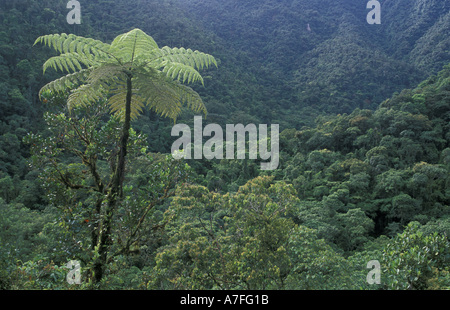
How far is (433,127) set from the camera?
79.9 ft

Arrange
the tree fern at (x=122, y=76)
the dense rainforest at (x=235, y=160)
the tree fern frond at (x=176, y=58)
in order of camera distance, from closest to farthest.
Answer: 1. the tree fern at (x=122, y=76)
2. the dense rainforest at (x=235, y=160)
3. the tree fern frond at (x=176, y=58)

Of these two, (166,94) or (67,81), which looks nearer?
(67,81)

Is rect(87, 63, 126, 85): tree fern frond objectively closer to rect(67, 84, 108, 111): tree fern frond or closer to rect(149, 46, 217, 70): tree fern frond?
rect(67, 84, 108, 111): tree fern frond

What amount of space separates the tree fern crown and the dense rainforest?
23 mm

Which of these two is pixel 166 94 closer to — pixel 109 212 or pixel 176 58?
pixel 176 58

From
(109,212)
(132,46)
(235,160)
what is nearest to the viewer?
(109,212)

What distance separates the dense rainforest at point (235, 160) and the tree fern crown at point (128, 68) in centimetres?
2

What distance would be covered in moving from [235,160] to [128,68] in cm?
2163

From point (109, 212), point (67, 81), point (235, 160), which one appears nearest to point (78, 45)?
point (67, 81)

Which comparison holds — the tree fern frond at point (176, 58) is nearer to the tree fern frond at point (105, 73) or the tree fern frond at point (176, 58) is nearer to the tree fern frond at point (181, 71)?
the tree fern frond at point (181, 71)

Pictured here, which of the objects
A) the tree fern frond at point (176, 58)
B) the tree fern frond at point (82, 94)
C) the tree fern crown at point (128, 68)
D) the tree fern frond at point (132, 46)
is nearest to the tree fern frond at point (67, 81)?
the tree fern crown at point (128, 68)

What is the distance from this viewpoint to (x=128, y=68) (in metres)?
2.98

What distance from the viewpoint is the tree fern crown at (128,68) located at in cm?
296

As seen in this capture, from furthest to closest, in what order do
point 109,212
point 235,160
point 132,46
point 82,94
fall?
point 235,160 → point 132,46 → point 82,94 → point 109,212
